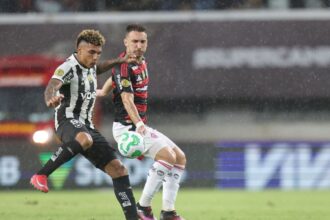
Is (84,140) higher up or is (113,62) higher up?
(113,62)

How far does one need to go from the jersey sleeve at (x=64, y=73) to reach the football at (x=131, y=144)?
2.53 ft

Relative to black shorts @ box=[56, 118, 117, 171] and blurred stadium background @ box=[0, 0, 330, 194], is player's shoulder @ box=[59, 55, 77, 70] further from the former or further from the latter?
blurred stadium background @ box=[0, 0, 330, 194]

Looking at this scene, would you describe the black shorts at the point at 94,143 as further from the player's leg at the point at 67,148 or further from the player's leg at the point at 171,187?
the player's leg at the point at 171,187

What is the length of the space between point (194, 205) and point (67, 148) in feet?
12.2

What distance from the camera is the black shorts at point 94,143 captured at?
315 inches

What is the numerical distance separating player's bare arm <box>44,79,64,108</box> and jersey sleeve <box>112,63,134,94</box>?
822mm

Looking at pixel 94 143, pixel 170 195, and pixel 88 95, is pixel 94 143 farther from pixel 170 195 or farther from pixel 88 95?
pixel 170 195

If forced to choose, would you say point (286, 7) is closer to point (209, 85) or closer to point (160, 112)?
point (209, 85)

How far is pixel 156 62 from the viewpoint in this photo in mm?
16344

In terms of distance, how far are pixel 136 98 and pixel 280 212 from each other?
7.80 ft

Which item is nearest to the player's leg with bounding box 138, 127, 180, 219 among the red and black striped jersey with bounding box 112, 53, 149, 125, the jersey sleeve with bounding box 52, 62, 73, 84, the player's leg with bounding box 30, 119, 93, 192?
the red and black striped jersey with bounding box 112, 53, 149, 125

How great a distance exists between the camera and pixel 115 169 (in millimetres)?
8094

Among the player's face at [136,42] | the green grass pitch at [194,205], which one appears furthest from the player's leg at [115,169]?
the green grass pitch at [194,205]

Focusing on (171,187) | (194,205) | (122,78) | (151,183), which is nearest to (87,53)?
(122,78)
